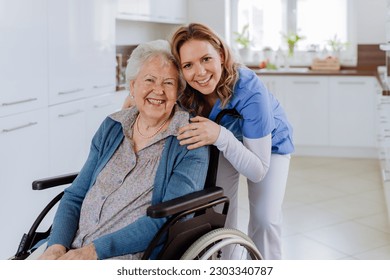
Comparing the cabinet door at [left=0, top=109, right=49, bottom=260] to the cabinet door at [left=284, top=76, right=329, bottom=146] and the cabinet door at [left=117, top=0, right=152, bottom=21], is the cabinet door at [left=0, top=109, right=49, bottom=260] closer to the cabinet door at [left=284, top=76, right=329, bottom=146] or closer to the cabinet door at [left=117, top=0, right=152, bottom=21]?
the cabinet door at [left=117, top=0, right=152, bottom=21]

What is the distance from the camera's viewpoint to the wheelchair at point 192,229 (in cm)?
168

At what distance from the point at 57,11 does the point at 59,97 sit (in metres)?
0.45

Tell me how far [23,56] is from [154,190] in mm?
1337

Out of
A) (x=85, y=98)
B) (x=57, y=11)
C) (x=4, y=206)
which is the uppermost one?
(x=57, y=11)

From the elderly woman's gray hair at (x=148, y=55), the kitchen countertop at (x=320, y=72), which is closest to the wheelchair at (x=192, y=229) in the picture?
the elderly woman's gray hair at (x=148, y=55)

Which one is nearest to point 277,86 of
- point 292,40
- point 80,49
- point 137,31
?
point 292,40

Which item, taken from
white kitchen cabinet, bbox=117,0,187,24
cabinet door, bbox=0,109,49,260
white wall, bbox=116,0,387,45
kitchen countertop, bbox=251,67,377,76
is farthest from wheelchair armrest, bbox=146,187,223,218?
kitchen countertop, bbox=251,67,377,76

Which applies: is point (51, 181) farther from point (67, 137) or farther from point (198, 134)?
point (67, 137)

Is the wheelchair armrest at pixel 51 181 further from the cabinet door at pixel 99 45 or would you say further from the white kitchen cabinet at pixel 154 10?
the white kitchen cabinet at pixel 154 10

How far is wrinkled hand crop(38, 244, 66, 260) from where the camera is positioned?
177 centimetres

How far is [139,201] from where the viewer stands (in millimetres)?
1850

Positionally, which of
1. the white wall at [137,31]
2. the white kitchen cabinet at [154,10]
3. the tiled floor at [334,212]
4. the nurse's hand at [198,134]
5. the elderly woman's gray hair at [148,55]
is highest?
the white kitchen cabinet at [154,10]
